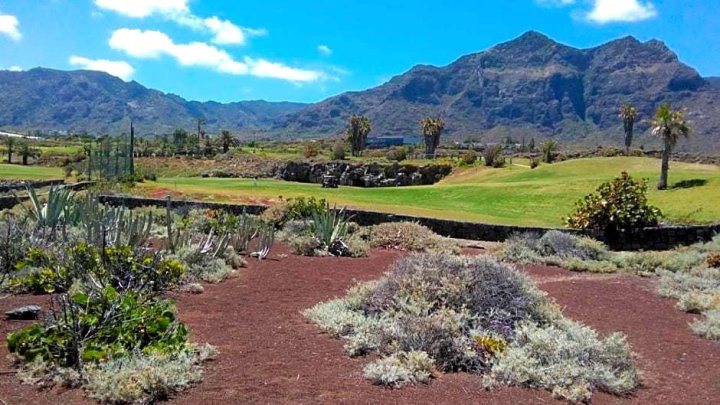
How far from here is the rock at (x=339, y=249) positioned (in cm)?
1677

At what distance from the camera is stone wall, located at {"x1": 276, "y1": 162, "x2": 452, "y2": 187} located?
7431 centimetres

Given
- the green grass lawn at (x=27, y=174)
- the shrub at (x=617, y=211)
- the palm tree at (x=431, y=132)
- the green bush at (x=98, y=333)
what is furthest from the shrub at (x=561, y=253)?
the palm tree at (x=431, y=132)

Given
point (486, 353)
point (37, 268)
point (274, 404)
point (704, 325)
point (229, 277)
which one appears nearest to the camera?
point (274, 404)

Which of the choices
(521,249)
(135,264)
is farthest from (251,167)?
(135,264)

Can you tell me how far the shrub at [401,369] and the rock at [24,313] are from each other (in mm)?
4698

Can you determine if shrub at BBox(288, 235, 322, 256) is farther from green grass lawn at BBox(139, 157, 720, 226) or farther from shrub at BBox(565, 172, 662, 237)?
shrub at BBox(565, 172, 662, 237)

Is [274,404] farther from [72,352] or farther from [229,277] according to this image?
[229,277]

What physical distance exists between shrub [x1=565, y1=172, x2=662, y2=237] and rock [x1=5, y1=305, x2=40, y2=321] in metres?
18.1

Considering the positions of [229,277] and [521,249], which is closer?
[229,277]

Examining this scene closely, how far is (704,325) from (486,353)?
430cm

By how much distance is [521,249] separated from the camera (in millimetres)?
17297

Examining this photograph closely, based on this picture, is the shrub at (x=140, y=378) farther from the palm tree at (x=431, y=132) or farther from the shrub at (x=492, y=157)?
the palm tree at (x=431, y=132)

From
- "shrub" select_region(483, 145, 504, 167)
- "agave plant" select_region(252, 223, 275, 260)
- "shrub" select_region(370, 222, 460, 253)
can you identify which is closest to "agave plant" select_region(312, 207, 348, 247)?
"agave plant" select_region(252, 223, 275, 260)

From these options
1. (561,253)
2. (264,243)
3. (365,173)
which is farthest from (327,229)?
(365,173)
